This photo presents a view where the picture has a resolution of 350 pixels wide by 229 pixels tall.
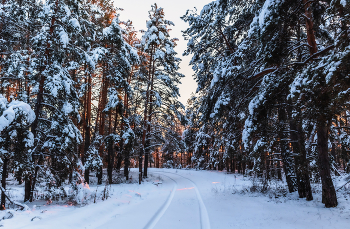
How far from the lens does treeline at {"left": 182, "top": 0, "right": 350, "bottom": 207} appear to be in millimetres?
4586

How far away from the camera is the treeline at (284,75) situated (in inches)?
181

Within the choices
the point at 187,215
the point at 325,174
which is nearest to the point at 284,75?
the point at 325,174

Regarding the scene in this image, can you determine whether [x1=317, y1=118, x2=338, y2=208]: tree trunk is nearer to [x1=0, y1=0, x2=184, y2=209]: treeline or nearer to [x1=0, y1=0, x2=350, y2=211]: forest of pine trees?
[x1=0, y1=0, x2=350, y2=211]: forest of pine trees

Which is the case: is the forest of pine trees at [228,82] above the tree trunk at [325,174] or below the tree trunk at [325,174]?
above

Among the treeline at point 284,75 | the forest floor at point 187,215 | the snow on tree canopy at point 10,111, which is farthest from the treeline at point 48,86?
the treeline at point 284,75

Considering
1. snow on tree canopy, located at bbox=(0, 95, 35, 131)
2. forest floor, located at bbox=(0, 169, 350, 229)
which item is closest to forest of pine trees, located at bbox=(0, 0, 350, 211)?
snow on tree canopy, located at bbox=(0, 95, 35, 131)

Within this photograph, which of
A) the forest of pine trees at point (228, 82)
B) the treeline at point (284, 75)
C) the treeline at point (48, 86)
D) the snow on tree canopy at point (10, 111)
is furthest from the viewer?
the treeline at point (48, 86)

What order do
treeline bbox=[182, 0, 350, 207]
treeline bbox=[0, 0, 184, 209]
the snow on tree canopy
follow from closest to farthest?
treeline bbox=[182, 0, 350, 207] < the snow on tree canopy < treeline bbox=[0, 0, 184, 209]

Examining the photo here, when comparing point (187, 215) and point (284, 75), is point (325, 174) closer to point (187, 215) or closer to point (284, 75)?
point (284, 75)

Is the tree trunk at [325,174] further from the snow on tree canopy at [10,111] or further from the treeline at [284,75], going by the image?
the snow on tree canopy at [10,111]

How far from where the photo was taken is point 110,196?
10008 mm

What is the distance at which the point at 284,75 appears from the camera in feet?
20.1

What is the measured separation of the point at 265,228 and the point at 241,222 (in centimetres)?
80

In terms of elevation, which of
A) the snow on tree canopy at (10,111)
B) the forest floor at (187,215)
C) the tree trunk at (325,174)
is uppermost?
the snow on tree canopy at (10,111)
